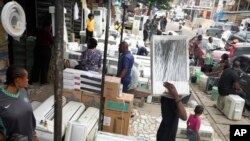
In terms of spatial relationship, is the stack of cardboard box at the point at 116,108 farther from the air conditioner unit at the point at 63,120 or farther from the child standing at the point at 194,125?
the child standing at the point at 194,125

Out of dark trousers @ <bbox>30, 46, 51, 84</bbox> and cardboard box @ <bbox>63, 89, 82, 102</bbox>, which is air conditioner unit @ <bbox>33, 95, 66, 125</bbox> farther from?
dark trousers @ <bbox>30, 46, 51, 84</bbox>

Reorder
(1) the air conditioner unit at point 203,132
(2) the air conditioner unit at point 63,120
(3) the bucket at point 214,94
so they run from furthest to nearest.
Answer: (3) the bucket at point 214,94 → (1) the air conditioner unit at point 203,132 → (2) the air conditioner unit at point 63,120

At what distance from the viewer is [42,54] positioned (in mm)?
7250

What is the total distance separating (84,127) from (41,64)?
361cm

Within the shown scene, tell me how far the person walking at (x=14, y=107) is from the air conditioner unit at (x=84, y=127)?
4.27ft

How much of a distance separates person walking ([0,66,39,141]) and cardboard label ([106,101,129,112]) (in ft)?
7.75

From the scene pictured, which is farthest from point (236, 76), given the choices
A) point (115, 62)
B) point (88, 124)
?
point (88, 124)

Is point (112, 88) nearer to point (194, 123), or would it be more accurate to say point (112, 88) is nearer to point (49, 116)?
point (49, 116)

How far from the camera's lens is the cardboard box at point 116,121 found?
5309mm

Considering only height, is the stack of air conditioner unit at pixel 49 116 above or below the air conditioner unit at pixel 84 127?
above

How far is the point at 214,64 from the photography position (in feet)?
39.2

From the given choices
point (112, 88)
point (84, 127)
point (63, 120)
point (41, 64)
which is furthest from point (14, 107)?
point (41, 64)

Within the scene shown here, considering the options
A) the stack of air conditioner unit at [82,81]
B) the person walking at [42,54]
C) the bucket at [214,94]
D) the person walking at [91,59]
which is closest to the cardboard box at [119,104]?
the stack of air conditioner unit at [82,81]

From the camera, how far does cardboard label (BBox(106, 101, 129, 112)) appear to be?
17.3ft
